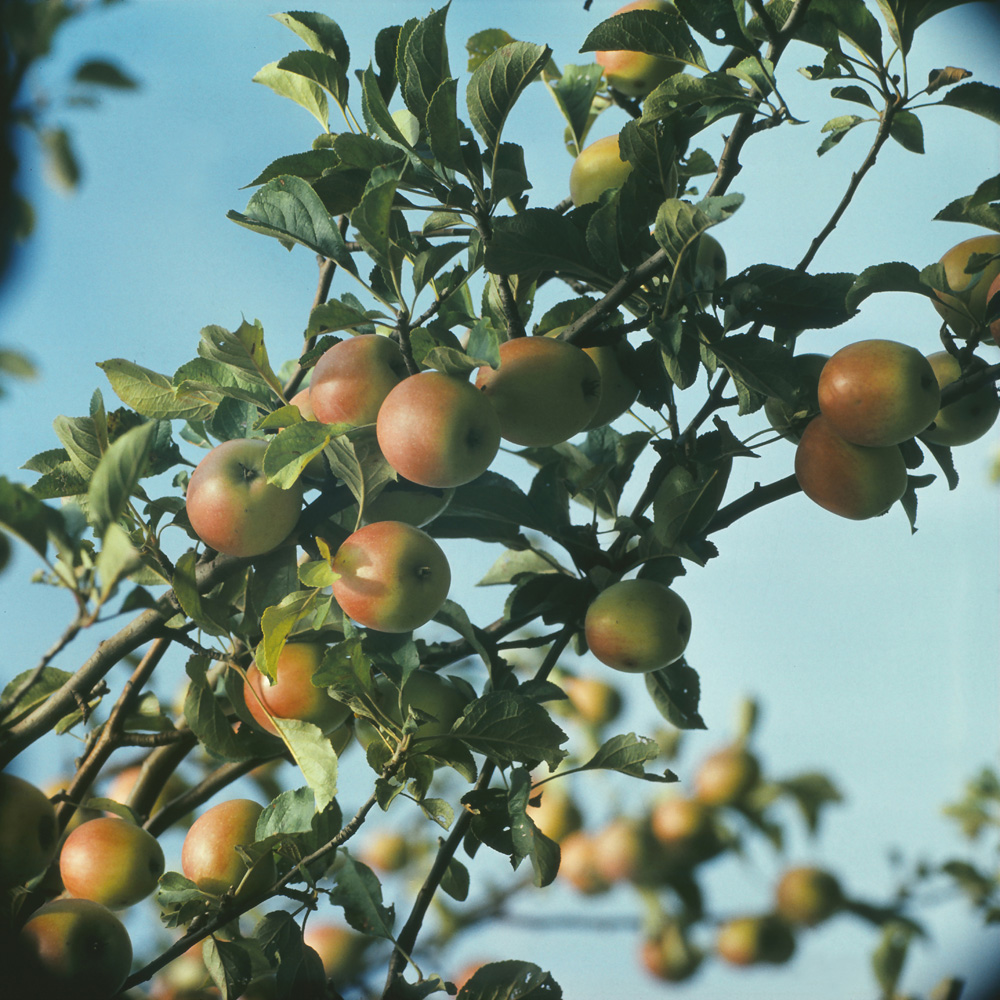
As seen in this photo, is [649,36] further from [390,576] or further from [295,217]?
[390,576]

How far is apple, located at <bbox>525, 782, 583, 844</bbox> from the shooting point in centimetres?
134

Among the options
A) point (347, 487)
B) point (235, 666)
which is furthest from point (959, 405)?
point (235, 666)

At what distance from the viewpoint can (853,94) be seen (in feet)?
2.95

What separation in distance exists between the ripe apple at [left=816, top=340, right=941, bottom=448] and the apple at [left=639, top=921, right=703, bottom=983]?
0.59 m

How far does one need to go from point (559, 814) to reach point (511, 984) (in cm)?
52

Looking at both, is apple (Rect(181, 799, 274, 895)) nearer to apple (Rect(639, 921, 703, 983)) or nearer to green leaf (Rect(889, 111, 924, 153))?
apple (Rect(639, 921, 703, 983))

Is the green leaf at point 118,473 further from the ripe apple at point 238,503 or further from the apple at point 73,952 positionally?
the apple at point 73,952

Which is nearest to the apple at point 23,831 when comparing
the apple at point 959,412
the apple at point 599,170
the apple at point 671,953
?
the apple at point 671,953

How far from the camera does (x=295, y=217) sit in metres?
0.80

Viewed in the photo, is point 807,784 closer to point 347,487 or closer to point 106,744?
point 347,487

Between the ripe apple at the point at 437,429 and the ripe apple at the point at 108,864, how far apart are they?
1.63 ft

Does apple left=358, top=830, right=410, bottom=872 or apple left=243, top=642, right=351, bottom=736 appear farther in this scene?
apple left=358, top=830, right=410, bottom=872

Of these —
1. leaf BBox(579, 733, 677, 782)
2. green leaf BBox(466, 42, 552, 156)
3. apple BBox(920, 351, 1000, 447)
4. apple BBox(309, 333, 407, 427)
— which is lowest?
leaf BBox(579, 733, 677, 782)

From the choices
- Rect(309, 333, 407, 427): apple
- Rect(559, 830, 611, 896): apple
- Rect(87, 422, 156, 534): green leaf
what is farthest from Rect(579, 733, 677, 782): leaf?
Rect(87, 422, 156, 534): green leaf
